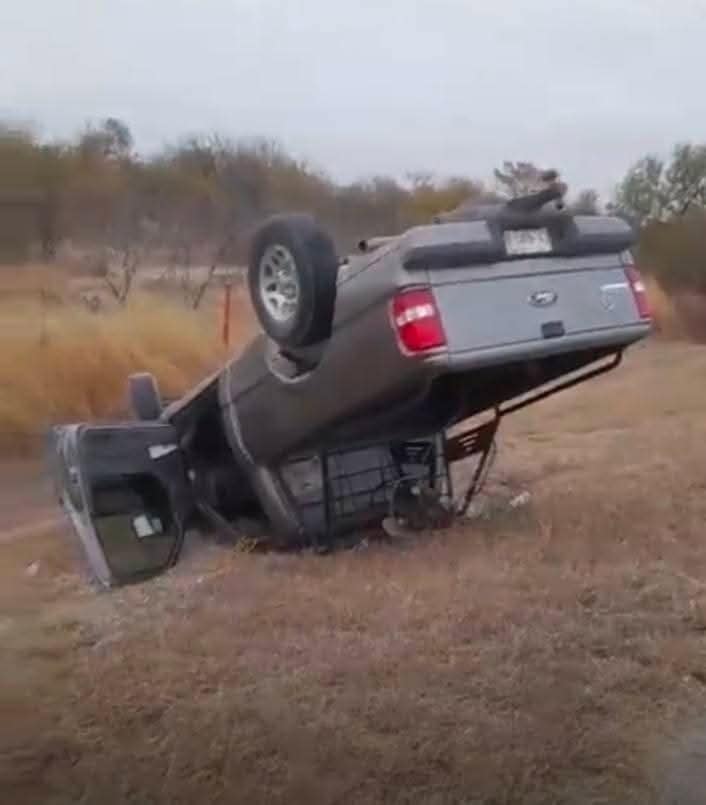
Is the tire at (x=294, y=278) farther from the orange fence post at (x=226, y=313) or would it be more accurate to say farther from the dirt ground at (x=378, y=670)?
the orange fence post at (x=226, y=313)

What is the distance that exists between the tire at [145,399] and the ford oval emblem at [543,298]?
2439 mm

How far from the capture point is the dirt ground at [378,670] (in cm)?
461

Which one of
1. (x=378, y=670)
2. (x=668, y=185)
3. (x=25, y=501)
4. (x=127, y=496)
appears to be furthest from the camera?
(x=668, y=185)

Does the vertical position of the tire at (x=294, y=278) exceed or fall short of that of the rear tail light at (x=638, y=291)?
it exceeds it

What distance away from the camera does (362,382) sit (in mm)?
7129

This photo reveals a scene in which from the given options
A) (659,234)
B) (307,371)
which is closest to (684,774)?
(307,371)

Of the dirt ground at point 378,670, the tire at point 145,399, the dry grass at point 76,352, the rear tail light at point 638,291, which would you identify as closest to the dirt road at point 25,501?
the tire at point 145,399

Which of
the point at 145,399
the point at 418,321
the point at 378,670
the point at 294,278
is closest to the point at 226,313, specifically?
the point at 145,399

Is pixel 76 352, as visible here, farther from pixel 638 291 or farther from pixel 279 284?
pixel 638 291

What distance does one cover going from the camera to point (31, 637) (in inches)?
241

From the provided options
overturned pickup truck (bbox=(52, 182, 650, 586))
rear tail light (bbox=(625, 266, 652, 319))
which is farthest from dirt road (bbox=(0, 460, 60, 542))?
rear tail light (bbox=(625, 266, 652, 319))

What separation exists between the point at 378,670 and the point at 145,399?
384 cm

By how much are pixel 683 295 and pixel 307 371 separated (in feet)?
81.1

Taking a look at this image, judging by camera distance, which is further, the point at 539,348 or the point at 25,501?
the point at 25,501
